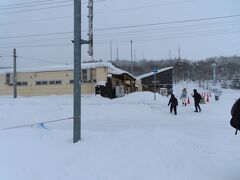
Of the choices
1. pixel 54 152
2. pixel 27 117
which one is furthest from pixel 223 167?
pixel 27 117

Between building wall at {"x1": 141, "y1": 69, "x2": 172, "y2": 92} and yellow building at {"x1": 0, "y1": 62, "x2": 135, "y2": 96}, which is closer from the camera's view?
yellow building at {"x1": 0, "y1": 62, "x2": 135, "y2": 96}

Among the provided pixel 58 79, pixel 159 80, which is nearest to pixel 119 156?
pixel 58 79

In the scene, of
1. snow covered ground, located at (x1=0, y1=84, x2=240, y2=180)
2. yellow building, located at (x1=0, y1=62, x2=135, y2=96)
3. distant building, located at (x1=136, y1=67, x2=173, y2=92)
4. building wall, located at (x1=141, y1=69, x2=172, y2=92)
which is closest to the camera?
snow covered ground, located at (x1=0, y1=84, x2=240, y2=180)

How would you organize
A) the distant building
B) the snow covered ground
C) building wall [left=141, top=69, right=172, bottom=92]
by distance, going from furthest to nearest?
building wall [left=141, top=69, right=172, bottom=92]
the distant building
the snow covered ground

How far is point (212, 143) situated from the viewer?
9.70 m

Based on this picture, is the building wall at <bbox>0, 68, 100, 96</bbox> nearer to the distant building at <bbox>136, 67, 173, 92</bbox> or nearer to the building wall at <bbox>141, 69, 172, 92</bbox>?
the distant building at <bbox>136, 67, 173, 92</bbox>

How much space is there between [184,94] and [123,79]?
12863 mm

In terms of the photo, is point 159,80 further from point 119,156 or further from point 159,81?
point 119,156

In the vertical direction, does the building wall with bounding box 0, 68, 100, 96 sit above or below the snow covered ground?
above

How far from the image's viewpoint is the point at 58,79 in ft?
128

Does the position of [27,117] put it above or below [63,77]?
below

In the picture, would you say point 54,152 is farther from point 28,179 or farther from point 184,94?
point 184,94

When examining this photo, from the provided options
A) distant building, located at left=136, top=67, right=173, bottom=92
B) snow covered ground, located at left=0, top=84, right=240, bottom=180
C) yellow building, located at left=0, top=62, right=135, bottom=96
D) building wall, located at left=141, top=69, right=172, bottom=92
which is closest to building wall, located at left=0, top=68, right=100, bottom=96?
yellow building, located at left=0, top=62, right=135, bottom=96

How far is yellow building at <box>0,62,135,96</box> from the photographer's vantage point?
118ft
